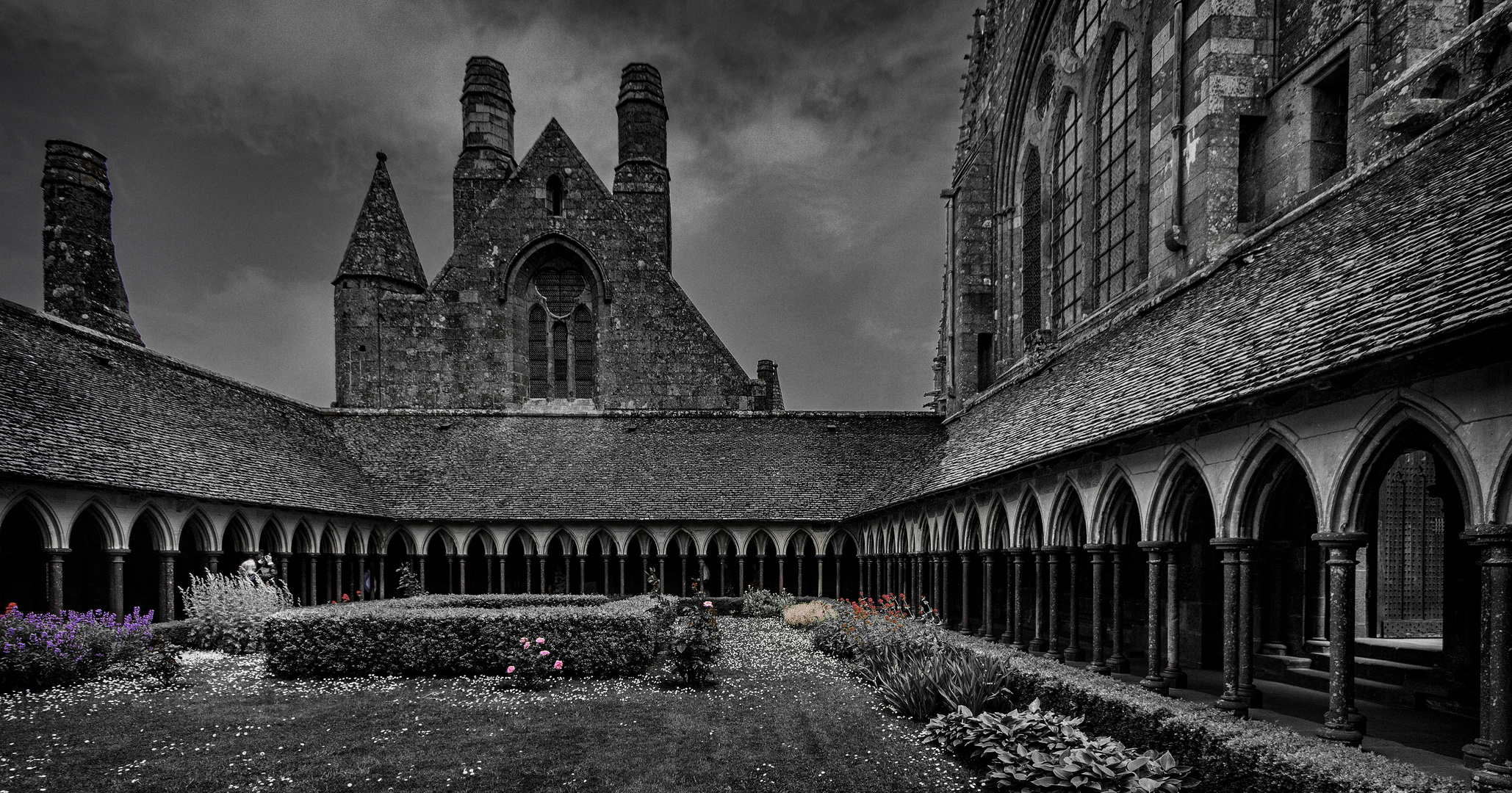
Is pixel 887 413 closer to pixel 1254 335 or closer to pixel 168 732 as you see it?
pixel 1254 335

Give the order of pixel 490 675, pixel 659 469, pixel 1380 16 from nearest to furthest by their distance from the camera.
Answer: pixel 1380 16
pixel 490 675
pixel 659 469

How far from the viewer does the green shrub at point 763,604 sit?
22859 millimetres

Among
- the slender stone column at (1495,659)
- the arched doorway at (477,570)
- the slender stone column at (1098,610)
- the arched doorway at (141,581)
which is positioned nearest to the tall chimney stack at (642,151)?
the arched doorway at (477,570)

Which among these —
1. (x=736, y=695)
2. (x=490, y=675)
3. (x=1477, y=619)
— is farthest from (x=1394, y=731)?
(x=490, y=675)

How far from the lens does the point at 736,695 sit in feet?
37.9

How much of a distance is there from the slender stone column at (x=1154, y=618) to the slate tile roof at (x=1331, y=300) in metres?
1.42

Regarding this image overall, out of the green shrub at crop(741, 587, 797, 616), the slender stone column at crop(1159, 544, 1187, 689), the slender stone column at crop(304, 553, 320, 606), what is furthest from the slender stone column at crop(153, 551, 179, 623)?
the slender stone column at crop(1159, 544, 1187, 689)

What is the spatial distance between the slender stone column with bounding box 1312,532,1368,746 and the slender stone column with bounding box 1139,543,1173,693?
7.32ft

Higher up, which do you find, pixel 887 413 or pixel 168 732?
pixel 887 413

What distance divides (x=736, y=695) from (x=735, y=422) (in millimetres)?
15722

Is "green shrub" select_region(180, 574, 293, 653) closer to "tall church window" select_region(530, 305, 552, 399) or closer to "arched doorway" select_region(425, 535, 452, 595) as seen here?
"arched doorway" select_region(425, 535, 452, 595)

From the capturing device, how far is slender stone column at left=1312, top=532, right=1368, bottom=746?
20.2 feet

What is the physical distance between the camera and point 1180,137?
1352 centimetres

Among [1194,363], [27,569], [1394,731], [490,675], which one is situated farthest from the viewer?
[27,569]
